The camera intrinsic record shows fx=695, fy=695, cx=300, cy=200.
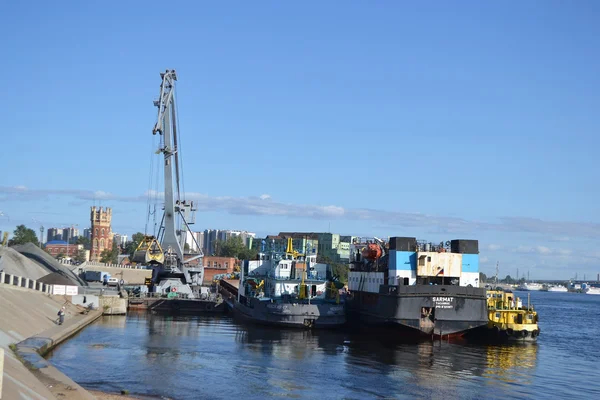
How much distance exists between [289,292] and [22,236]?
A: 392 feet

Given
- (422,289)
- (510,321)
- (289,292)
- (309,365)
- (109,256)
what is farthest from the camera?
(109,256)

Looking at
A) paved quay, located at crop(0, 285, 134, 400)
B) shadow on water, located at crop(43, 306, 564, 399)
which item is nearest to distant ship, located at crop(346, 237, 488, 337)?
shadow on water, located at crop(43, 306, 564, 399)

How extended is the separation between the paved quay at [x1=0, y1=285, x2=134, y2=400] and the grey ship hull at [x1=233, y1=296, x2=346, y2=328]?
14.8 meters

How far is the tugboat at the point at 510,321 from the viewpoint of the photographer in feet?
176

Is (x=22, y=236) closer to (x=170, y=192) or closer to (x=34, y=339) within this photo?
(x=170, y=192)

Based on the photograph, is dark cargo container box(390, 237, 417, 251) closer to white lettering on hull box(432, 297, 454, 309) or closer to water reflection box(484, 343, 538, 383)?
white lettering on hull box(432, 297, 454, 309)

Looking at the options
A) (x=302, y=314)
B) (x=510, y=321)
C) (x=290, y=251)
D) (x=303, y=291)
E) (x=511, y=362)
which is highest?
(x=290, y=251)

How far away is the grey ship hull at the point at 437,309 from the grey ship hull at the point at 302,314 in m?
6.51

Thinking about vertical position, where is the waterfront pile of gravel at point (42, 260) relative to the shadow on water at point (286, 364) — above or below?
above

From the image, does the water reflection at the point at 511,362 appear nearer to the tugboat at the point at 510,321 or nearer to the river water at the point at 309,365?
the river water at the point at 309,365

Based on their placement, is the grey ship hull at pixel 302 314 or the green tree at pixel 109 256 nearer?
the grey ship hull at pixel 302 314

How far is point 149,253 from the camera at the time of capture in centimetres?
7712

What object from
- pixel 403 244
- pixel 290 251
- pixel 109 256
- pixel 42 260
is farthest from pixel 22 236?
pixel 403 244


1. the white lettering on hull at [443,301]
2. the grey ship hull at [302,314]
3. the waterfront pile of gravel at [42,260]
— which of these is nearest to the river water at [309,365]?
the grey ship hull at [302,314]
